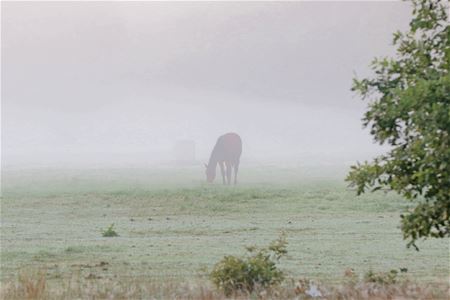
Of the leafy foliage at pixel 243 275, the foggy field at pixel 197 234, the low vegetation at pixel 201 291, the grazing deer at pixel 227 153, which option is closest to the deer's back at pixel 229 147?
the grazing deer at pixel 227 153

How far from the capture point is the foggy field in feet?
110

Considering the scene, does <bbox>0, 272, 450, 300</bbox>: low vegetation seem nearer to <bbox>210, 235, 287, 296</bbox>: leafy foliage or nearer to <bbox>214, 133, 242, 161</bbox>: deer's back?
<bbox>210, 235, 287, 296</bbox>: leafy foliage

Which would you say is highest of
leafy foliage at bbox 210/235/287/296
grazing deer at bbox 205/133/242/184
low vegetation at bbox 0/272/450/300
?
grazing deer at bbox 205/133/242/184

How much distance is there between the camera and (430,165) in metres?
19.2

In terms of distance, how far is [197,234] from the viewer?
157ft

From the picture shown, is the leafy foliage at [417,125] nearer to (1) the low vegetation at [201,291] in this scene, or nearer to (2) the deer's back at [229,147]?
(1) the low vegetation at [201,291]

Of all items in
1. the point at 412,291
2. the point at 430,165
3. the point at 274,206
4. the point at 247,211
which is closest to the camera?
the point at 430,165

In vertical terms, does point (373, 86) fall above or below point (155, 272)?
above

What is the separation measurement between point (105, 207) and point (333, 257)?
40506 millimetres

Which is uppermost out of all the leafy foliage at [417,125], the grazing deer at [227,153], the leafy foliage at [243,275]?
the grazing deer at [227,153]

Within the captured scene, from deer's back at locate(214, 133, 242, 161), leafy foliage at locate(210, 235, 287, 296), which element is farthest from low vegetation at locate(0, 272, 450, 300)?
deer's back at locate(214, 133, 242, 161)

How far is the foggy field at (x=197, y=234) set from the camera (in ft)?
110

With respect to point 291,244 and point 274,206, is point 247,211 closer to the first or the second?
point 274,206

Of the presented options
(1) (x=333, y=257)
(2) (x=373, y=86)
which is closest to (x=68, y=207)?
(1) (x=333, y=257)
